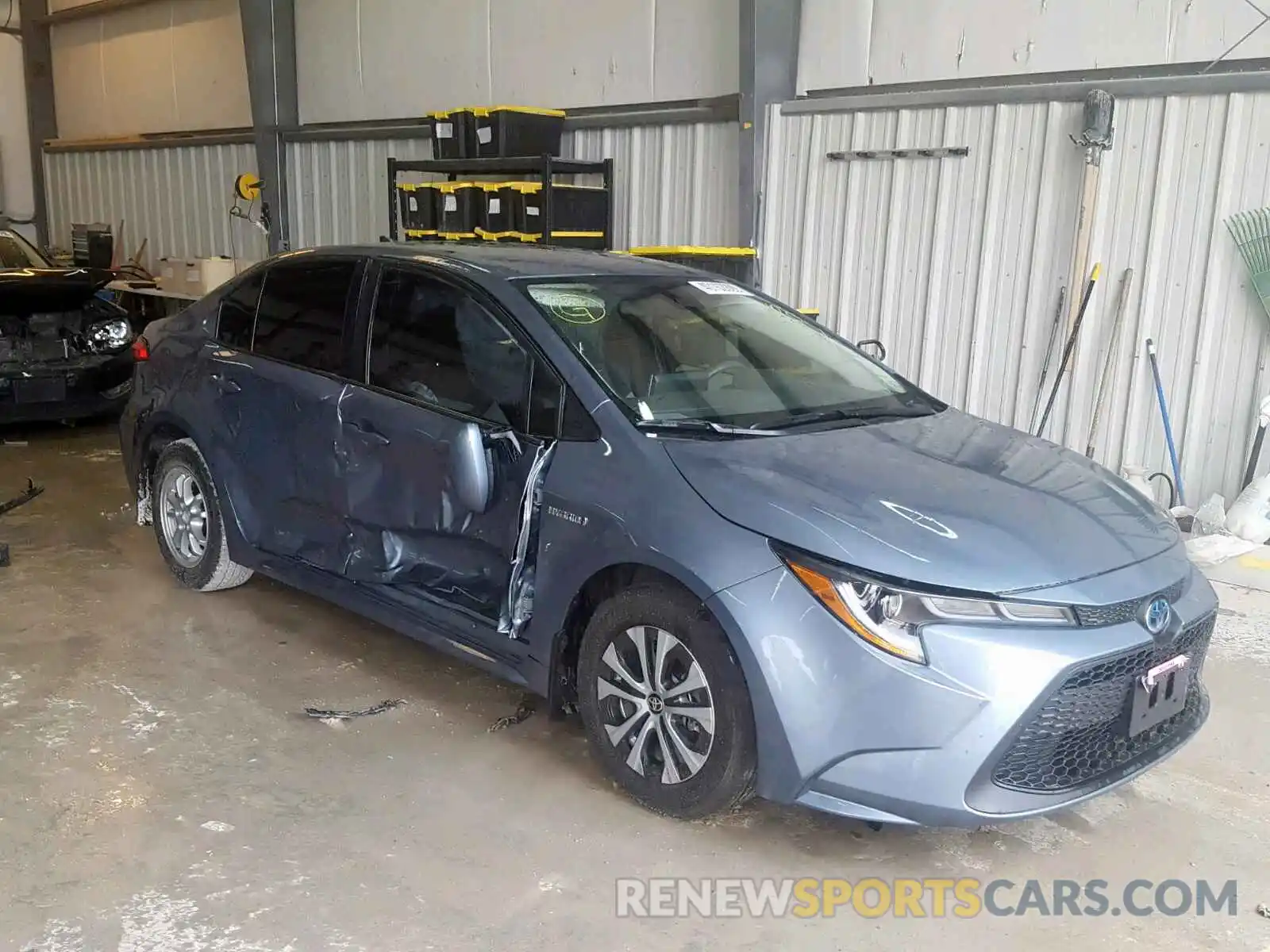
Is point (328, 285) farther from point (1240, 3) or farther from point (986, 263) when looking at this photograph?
point (1240, 3)

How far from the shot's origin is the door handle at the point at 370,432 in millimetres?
3348

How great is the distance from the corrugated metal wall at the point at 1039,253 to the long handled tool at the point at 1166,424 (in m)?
0.04

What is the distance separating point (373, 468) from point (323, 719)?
786 millimetres

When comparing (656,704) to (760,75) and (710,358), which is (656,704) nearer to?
(710,358)

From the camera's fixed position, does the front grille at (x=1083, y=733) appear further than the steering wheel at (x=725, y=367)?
No

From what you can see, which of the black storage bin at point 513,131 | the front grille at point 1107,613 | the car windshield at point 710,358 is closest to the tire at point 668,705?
the car windshield at point 710,358

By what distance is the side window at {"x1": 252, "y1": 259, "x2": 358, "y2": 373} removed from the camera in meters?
3.65

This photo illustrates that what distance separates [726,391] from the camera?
3.13m

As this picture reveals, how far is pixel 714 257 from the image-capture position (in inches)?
257

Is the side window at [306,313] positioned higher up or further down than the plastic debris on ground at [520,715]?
higher up

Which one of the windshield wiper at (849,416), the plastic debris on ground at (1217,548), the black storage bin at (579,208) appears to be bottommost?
the plastic debris on ground at (1217,548)

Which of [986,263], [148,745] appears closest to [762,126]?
[986,263]

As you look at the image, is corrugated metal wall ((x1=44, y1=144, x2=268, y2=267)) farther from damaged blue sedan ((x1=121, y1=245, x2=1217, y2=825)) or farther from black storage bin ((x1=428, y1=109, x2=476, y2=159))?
damaged blue sedan ((x1=121, y1=245, x2=1217, y2=825))

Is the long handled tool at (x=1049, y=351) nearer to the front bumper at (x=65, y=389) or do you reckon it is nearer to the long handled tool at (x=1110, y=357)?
the long handled tool at (x=1110, y=357)
